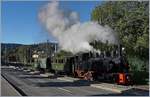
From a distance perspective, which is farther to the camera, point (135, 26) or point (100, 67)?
point (100, 67)

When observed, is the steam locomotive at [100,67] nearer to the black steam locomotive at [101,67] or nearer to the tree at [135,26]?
the black steam locomotive at [101,67]

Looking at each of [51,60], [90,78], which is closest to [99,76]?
[90,78]

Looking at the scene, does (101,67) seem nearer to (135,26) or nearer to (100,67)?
(100,67)

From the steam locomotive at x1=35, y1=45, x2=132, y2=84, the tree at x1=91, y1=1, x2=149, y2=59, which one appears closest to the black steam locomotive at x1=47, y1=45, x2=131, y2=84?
the steam locomotive at x1=35, y1=45, x2=132, y2=84

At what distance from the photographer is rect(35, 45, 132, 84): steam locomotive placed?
3744 cm

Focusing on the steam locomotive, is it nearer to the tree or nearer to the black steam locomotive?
the black steam locomotive

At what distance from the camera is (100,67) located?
134ft

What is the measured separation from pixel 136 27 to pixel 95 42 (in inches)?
155

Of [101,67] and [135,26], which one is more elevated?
[135,26]

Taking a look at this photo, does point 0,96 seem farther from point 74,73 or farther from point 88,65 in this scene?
point 74,73

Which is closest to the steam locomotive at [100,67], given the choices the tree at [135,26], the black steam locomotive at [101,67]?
the black steam locomotive at [101,67]

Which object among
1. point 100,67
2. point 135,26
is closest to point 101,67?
point 100,67

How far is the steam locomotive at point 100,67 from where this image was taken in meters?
37.4

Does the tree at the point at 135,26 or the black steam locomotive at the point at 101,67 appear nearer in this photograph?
the black steam locomotive at the point at 101,67
